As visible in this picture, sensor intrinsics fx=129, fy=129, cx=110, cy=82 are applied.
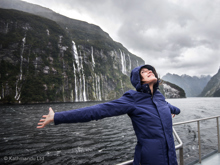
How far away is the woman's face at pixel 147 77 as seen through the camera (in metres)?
1.80

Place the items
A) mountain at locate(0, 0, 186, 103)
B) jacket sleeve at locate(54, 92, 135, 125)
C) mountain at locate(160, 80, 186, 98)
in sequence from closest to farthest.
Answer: jacket sleeve at locate(54, 92, 135, 125) < mountain at locate(0, 0, 186, 103) < mountain at locate(160, 80, 186, 98)

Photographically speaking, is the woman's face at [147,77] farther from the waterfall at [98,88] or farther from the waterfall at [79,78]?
the waterfall at [98,88]

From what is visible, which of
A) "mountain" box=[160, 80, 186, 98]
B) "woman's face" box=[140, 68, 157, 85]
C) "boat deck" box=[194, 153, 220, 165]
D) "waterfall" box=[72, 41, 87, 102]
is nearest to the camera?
"woman's face" box=[140, 68, 157, 85]

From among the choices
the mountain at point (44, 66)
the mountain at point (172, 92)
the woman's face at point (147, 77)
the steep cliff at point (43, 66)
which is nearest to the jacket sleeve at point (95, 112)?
the woman's face at point (147, 77)

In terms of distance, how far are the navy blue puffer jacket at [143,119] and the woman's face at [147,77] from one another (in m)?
0.24

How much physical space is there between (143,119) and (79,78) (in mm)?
90826

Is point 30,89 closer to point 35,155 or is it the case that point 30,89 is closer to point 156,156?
point 35,155

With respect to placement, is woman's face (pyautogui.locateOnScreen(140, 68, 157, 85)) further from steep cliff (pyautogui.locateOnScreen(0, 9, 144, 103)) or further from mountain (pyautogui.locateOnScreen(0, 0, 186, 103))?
steep cliff (pyautogui.locateOnScreen(0, 9, 144, 103))

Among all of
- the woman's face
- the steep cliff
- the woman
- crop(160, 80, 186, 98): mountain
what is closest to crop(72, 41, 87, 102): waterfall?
the steep cliff

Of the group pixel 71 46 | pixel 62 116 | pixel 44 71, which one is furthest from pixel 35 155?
pixel 71 46

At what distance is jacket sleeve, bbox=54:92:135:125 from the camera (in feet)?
4.48

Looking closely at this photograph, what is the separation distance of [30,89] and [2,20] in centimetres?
5046

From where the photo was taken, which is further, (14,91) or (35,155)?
(14,91)

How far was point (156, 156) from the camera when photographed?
4.74 ft
